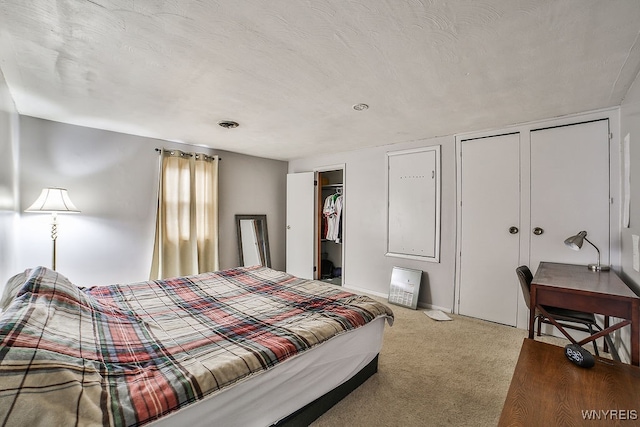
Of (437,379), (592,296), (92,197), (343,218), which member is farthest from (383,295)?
(92,197)

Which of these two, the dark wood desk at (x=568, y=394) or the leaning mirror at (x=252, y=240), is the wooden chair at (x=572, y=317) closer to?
the dark wood desk at (x=568, y=394)

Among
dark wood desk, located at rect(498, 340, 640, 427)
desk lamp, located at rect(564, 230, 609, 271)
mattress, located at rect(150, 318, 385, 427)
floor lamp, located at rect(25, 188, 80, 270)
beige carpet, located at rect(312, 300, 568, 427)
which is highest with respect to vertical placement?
floor lamp, located at rect(25, 188, 80, 270)

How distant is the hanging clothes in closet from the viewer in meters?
4.80

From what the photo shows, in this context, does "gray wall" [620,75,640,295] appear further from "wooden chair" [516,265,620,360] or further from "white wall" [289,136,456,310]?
"white wall" [289,136,456,310]

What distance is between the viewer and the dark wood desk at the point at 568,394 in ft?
3.20

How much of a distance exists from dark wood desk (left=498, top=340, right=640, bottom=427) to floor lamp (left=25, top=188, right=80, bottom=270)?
3770mm

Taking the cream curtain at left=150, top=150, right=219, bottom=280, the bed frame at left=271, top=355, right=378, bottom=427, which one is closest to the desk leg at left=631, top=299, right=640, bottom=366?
the bed frame at left=271, top=355, right=378, bottom=427

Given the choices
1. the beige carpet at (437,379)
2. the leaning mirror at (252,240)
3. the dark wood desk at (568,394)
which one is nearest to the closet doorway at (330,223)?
the leaning mirror at (252,240)

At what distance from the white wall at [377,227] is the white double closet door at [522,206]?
153mm

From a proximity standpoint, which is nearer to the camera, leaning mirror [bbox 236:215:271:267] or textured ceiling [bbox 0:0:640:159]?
textured ceiling [bbox 0:0:640:159]

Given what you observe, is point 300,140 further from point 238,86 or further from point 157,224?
point 157,224

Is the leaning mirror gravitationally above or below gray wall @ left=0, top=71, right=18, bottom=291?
below

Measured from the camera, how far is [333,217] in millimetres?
4910

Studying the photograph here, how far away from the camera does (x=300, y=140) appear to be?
382 centimetres
